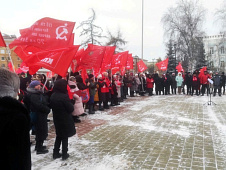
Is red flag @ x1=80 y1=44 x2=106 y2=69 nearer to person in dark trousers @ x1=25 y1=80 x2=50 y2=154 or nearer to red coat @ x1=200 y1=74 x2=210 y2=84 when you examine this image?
person in dark trousers @ x1=25 y1=80 x2=50 y2=154

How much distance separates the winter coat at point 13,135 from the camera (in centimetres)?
150

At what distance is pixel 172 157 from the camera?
15.8ft

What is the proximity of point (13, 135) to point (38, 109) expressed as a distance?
A: 364 centimetres

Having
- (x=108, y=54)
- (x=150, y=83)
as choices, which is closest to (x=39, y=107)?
(x=108, y=54)

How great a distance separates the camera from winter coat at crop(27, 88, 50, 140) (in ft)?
16.5

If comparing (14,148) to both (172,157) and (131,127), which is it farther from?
(131,127)

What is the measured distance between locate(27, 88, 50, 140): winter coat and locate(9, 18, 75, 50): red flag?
1.85m

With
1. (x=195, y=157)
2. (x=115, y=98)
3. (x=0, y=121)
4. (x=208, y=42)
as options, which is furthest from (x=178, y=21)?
(x=208, y=42)

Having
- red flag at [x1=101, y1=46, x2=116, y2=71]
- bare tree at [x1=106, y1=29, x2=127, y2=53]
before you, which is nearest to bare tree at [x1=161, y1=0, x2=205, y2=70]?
bare tree at [x1=106, y1=29, x2=127, y2=53]

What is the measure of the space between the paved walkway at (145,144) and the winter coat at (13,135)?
297 cm

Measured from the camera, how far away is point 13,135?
1.53 meters

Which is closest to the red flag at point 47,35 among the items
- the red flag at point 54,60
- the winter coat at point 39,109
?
the red flag at point 54,60

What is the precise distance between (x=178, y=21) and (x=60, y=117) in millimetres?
32509

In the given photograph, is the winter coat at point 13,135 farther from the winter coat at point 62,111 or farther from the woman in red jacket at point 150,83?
the woman in red jacket at point 150,83
